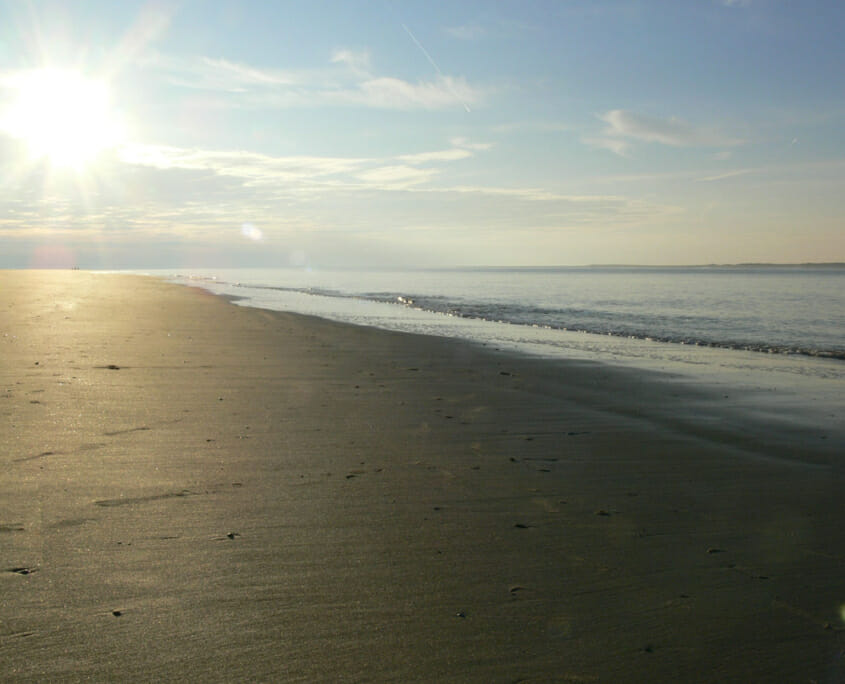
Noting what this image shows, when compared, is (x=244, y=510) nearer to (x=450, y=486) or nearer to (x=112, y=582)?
(x=112, y=582)

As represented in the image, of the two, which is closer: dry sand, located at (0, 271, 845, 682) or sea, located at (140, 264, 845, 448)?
dry sand, located at (0, 271, 845, 682)

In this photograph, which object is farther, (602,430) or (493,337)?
(493,337)

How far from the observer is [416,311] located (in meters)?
34.7

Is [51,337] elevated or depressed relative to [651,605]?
elevated

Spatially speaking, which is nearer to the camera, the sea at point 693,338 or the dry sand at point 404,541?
the dry sand at point 404,541

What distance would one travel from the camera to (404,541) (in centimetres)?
448

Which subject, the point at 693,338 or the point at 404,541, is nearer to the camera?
the point at 404,541

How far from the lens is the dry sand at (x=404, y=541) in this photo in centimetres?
315

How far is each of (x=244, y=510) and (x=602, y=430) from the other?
4742mm

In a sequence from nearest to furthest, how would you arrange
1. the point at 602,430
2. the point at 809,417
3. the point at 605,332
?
the point at 602,430 → the point at 809,417 → the point at 605,332

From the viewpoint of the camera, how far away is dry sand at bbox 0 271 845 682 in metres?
3.15

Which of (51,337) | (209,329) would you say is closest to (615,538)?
(51,337)

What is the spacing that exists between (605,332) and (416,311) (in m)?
12.8

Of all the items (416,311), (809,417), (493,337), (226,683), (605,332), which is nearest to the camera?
(226,683)
